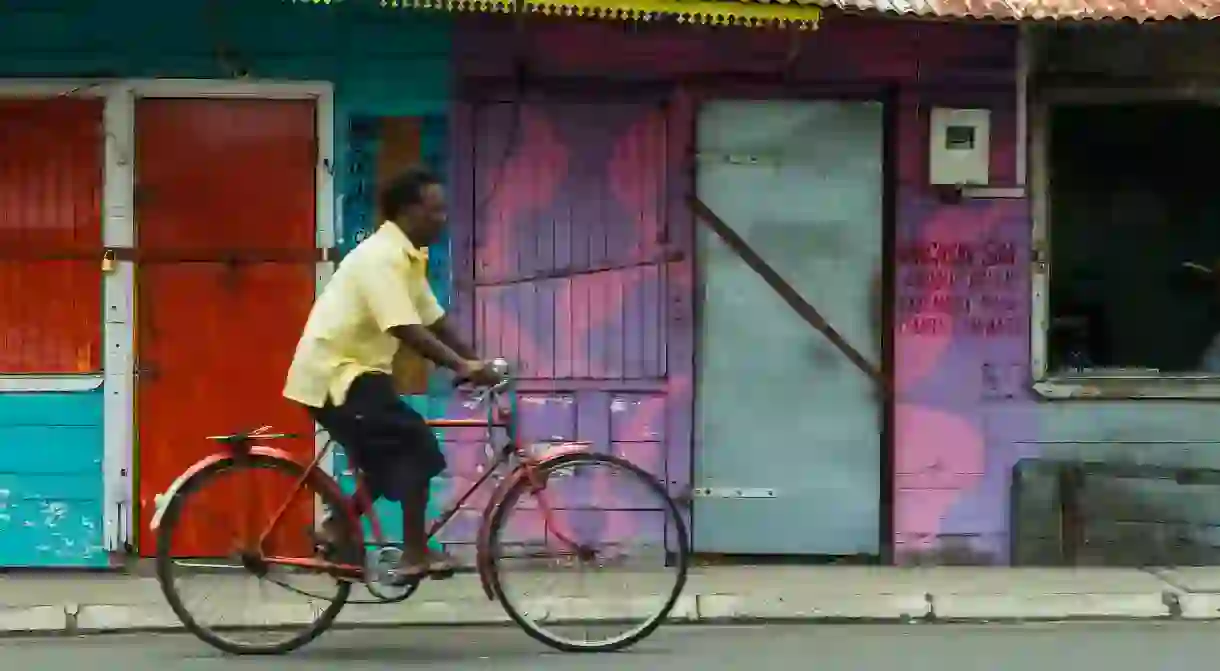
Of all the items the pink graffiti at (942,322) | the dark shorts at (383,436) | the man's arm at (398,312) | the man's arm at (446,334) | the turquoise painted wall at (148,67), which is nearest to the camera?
the man's arm at (398,312)

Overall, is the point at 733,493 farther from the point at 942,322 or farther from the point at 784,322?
the point at 942,322

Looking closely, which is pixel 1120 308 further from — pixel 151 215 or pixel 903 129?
pixel 151 215

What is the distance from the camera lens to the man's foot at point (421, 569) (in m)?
5.89

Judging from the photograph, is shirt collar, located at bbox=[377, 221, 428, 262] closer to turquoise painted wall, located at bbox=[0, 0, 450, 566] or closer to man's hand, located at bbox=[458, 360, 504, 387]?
man's hand, located at bbox=[458, 360, 504, 387]

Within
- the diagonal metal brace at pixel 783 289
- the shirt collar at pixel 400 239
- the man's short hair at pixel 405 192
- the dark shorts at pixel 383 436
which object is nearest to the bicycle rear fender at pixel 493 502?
the dark shorts at pixel 383 436

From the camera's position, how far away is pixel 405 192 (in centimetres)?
586

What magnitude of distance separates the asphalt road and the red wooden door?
159 cm

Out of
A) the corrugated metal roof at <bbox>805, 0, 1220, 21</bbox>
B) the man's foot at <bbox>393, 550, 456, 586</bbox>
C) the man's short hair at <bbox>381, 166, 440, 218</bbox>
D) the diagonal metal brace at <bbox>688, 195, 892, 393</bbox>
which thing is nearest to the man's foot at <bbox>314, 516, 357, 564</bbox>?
the man's foot at <bbox>393, 550, 456, 586</bbox>

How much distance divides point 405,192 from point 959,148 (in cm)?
337

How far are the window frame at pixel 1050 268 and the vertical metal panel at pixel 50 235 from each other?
4974 millimetres

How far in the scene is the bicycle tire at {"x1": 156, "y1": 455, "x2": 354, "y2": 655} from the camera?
5863 mm

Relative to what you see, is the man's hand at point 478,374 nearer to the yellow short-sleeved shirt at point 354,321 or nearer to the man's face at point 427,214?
the yellow short-sleeved shirt at point 354,321

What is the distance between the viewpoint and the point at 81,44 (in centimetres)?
771

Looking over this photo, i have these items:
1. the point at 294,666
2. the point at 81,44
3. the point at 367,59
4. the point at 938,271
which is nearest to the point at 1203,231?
the point at 938,271
